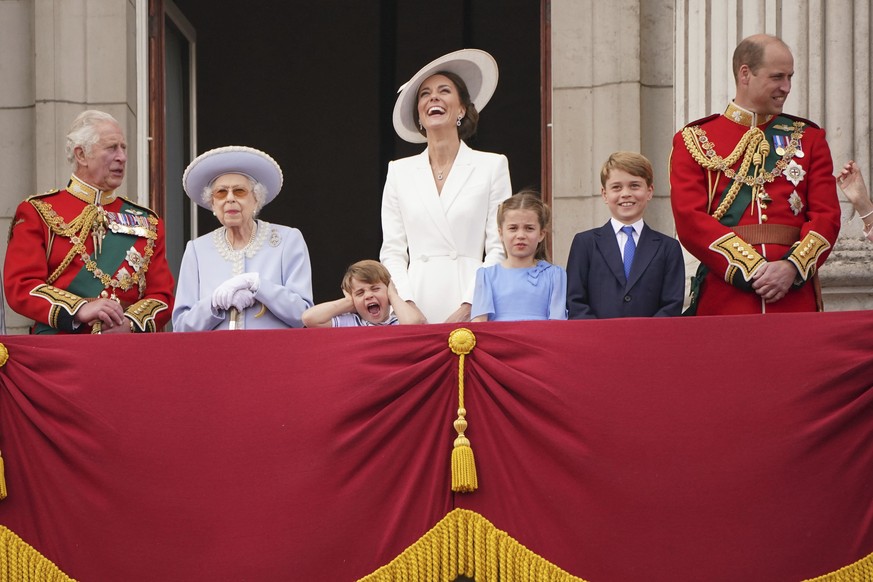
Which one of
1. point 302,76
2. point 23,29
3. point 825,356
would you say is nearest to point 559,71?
point 23,29

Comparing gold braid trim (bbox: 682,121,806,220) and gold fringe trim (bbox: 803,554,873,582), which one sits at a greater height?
gold braid trim (bbox: 682,121,806,220)

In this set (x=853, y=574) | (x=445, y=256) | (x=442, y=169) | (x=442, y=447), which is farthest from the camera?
(x=442, y=169)

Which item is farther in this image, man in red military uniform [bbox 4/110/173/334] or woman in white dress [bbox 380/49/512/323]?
woman in white dress [bbox 380/49/512/323]

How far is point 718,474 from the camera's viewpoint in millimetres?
5734

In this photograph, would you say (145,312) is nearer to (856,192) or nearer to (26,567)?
(26,567)

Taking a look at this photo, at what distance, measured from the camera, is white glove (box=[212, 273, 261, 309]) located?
21.8 feet

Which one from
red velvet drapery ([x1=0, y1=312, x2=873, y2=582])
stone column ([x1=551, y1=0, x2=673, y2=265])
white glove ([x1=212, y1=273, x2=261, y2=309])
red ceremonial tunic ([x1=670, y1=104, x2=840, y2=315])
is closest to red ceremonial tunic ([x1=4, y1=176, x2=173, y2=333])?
white glove ([x1=212, y1=273, x2=261, y2=309])

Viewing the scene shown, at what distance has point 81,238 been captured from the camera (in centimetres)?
704

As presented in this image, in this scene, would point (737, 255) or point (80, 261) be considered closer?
point (737, 255)

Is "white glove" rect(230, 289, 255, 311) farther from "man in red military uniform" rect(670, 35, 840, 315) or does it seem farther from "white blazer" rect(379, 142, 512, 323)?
"man in red military uniform" rect(670, 35, 840, 315)

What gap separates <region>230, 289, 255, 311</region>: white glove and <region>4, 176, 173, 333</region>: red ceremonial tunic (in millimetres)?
500

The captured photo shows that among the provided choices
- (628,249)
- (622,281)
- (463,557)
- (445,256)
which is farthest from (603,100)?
(463,557)

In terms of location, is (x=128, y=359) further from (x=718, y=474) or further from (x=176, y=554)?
(x=718, y=474)

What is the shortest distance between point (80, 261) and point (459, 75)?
1.95 m
